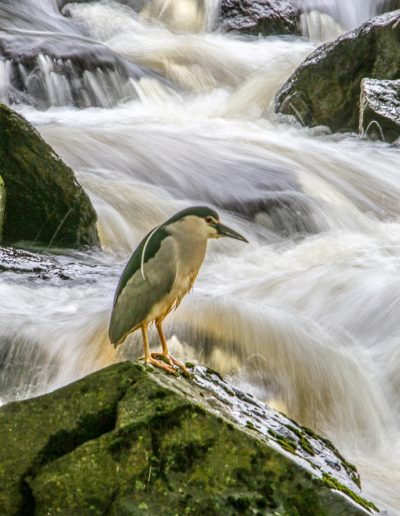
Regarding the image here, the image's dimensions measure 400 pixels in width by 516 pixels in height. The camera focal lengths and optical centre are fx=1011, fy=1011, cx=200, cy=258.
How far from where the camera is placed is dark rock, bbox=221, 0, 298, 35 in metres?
17.2

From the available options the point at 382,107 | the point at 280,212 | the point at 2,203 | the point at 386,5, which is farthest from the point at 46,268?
the point at 386,5

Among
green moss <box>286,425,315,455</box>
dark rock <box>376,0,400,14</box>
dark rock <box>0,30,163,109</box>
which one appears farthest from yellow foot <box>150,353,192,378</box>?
dark rock <box>376,0,400,14</box>

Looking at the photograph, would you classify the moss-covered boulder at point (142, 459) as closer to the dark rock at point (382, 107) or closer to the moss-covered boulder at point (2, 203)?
the moss-covered boulder at point (2, 203)

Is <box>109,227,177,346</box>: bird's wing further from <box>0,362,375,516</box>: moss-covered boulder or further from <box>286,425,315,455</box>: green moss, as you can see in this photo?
<box>286,425,315,455</box>: green moss

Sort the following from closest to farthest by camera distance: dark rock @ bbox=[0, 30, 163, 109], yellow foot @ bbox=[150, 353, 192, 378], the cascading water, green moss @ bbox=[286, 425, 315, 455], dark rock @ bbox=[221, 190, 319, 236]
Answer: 1. yellow foot @ bbox=[150, 353, 192, 378]
2. green moss @ bbox=[286, 425, 315, 455]
3. dark rock @ bbox=[221, 190, 319, 236]
4. dark rock @ bbox=[0, 30, 163, 109]
5. the cascading water

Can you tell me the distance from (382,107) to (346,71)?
0.98 m

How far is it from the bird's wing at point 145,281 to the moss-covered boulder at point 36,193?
403 centimetres

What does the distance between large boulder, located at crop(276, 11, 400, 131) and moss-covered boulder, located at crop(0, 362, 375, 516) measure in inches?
368

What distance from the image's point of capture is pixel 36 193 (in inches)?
270

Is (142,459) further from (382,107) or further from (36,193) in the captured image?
(382,107)

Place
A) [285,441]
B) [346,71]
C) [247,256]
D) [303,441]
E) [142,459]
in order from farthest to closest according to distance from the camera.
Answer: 1. [346,71]
2. [247,256]
3. [303,441]
4. [285,441]
5. [142,459]

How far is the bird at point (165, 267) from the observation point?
8.85ft

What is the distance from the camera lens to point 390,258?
7.77 metres

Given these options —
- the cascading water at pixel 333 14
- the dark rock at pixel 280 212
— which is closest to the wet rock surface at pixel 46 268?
the dark rock at pixel 280 212
